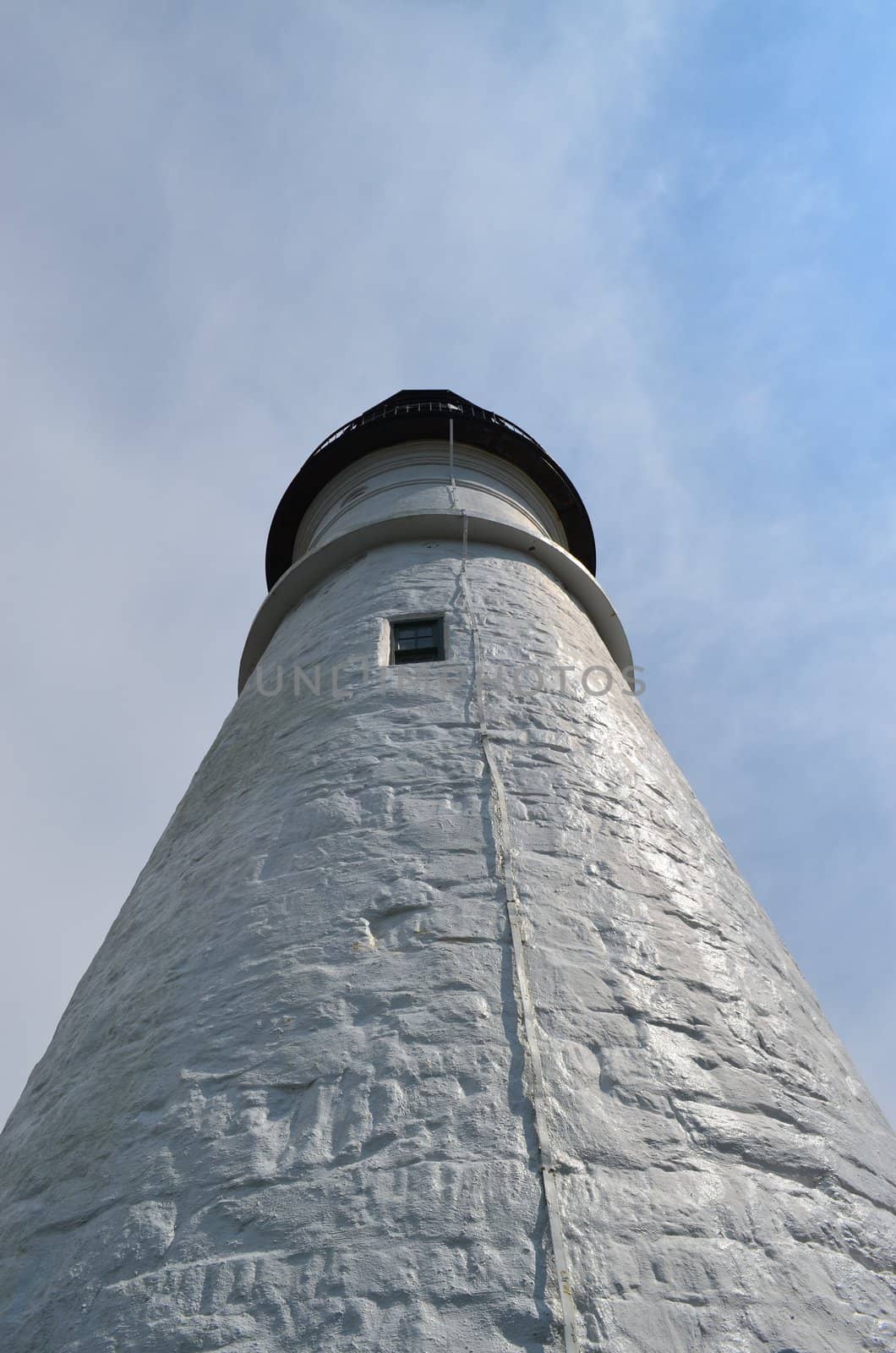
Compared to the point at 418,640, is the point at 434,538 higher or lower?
higher

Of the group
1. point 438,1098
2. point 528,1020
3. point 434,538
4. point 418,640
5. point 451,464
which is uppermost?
point 451,464

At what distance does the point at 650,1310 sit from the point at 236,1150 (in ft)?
4.41

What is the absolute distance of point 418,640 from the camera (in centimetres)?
715

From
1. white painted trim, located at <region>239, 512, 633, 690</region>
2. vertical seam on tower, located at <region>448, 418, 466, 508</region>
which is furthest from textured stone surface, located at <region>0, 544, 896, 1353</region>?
vertical seam on tower, located at <region>448, 418, 466, 508</region>

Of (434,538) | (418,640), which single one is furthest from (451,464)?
(418,640)

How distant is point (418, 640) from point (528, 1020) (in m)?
3.84

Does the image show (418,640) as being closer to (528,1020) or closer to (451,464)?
(528,1020)

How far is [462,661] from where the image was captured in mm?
6371

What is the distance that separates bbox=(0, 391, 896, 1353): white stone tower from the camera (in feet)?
9.35

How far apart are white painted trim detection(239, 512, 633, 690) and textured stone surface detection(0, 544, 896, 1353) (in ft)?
11.6

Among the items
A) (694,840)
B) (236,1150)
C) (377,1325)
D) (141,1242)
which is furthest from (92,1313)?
→ (694,840)

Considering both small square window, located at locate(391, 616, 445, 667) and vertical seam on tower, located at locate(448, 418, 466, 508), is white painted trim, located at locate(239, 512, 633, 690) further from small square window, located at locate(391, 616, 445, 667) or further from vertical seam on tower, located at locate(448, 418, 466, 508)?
small square window, located at locate(391, 616, 445, 667)

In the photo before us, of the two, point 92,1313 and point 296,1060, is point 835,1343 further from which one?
point 92,1313

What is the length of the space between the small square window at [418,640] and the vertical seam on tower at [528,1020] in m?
0.83
